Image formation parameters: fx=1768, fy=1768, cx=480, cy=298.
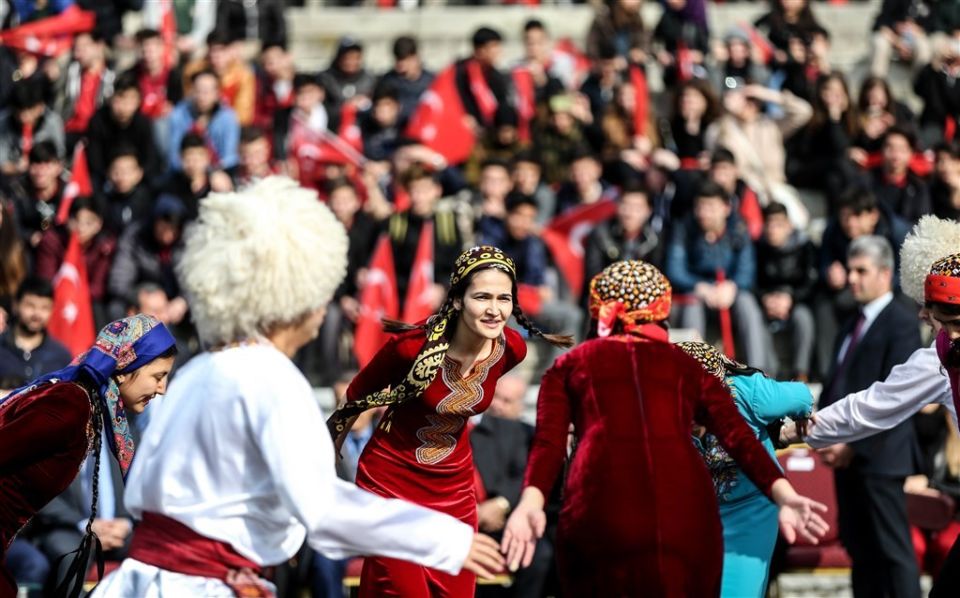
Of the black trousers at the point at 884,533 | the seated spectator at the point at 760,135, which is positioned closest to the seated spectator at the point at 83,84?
the seated spectator at the point at 760,135

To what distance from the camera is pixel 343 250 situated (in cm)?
509

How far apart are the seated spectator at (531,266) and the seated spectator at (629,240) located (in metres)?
0.34

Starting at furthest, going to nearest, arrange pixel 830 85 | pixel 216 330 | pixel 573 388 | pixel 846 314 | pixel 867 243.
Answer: pixel 830 85
pixel 846 314
pixel 867 243
pixel 573 388
pixel 216 330

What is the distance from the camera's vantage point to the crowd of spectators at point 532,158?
1298 centimetres

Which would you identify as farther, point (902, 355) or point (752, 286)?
point (752, 286)

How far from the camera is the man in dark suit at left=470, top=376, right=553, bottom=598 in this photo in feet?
33.9

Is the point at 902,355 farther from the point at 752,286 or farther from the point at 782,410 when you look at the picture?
the point at 752,286

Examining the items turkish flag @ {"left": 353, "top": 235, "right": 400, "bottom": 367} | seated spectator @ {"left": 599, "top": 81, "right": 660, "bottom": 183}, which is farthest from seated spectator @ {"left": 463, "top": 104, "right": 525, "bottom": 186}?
turkish flag @ {"left": 353, "top": 235, "right": 400, "bottom": 367}

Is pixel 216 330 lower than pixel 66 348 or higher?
higher

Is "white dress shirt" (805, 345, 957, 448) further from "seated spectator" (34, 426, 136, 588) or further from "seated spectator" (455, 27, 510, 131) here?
"seated spectator" (455, 27, 510, 131)

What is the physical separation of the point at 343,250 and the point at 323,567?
5.48 m

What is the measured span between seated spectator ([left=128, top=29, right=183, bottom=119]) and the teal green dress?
386 inches

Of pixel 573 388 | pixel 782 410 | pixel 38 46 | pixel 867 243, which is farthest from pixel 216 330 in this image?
pixel 38 46

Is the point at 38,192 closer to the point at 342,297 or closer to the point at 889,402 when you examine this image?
the point at 342,297
